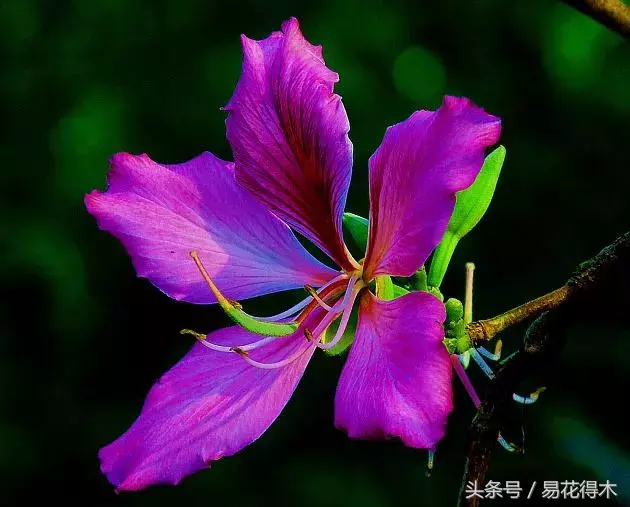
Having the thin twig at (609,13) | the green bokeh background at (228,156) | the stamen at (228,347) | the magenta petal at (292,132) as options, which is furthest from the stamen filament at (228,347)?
→ the green bokeh background at (228,156)

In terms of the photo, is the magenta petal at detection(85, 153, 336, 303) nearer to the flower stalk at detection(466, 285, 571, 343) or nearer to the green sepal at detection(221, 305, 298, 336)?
the green sepal at detection(221, 305, 298, 336)

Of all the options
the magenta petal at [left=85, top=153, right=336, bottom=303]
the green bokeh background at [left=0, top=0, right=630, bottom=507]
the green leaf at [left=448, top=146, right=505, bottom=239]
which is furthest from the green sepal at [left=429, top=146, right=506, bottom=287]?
the green bokeh background at [left=0, top=0, right=630, bottom=507]

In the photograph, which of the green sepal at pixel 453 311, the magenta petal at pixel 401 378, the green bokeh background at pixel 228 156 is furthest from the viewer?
the green bokeh background at pixel 228 156

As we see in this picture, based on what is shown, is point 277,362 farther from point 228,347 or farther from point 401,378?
point 401,378

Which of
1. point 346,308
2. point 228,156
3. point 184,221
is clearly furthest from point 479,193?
point 228,156

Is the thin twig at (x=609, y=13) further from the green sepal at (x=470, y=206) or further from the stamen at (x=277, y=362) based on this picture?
the stamen at (x=277, y=362)

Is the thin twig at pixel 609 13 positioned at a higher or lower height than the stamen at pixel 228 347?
higher
